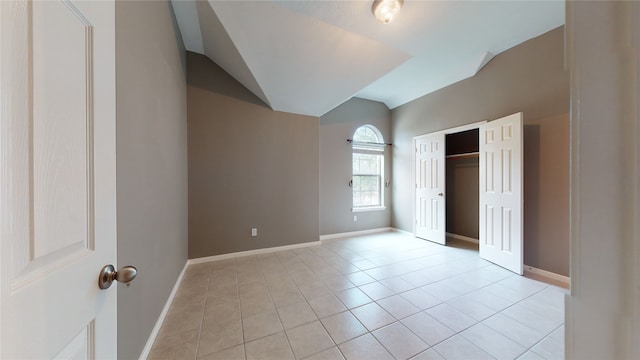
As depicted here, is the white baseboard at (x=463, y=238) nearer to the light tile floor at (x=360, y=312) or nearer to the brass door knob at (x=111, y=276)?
the light tile floor at (x=360, y=312)

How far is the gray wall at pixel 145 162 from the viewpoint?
121cm

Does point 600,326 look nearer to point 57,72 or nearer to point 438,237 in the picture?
point 57,72

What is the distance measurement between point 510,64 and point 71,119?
427 centimetres

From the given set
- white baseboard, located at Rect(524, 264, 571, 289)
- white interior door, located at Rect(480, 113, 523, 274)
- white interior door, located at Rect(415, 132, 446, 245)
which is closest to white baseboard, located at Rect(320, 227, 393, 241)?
white interior door, located at Rect(415, 132, 446, 245)

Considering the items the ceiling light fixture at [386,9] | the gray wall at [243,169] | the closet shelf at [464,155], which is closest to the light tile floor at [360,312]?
the gray wall at [243,169]

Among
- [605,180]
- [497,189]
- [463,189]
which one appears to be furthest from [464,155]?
[605,180]

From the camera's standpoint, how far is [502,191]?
292 centimetres

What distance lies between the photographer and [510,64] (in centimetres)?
301

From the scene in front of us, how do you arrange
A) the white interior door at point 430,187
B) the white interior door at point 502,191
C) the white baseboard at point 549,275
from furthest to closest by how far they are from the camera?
the white interior door at point 430,187 < the white interior door at point 502,191 < the white baseboard at point 549,275

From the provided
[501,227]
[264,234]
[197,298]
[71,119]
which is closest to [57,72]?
[71,119]

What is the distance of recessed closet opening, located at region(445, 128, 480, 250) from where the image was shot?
13.0 ft

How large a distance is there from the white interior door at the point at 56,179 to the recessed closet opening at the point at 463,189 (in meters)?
4.49

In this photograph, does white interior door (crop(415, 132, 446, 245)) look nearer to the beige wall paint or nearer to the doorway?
the doorway

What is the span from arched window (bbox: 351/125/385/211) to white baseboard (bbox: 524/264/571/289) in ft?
8.30
